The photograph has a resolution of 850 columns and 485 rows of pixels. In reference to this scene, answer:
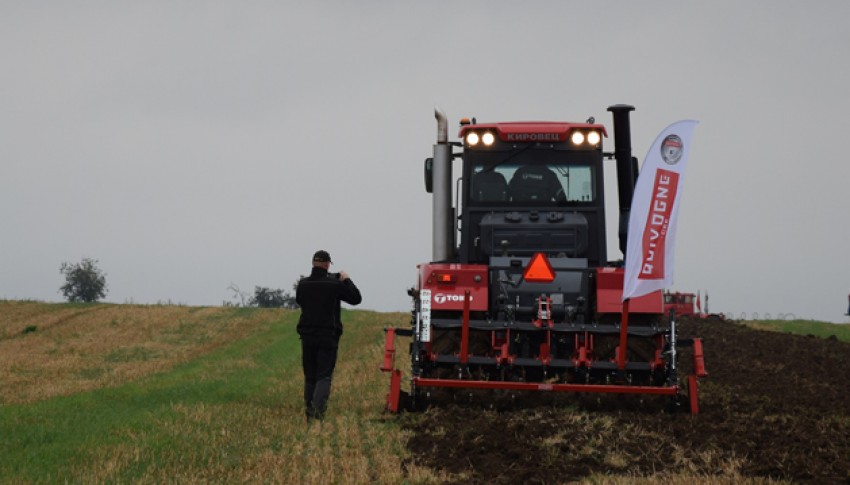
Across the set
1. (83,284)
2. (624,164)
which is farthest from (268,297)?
(624,164)

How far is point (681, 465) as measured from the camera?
9.46 m

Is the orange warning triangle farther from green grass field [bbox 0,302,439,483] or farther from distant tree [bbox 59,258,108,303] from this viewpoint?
→ distant tree [bbox 59,258,108,303]

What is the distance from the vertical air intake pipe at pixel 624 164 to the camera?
1510 cm

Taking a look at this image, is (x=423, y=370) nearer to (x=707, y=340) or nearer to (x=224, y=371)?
(x=224, y=371)

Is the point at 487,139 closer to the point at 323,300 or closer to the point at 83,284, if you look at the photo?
Answer: the point at 323,300

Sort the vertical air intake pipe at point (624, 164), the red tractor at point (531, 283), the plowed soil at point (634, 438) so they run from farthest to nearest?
the vertical air intake pipe at point (624, 164)
the red tractor at point (531, 283)
the plowed soil at point (634, 438)

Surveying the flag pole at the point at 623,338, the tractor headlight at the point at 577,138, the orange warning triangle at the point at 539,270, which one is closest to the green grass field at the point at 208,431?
the orange warning triangle at the point at 539,270

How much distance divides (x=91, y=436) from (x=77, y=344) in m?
22.3

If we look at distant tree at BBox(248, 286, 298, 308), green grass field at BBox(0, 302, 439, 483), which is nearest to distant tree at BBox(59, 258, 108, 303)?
distant tree at BBox(248, 286, 298, 308)

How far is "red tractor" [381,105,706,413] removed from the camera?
1276cm

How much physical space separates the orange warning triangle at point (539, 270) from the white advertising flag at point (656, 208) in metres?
1.49

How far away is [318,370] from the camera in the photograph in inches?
517

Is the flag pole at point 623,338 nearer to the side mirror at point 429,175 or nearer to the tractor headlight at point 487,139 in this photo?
the tractor headlight at point 487,139

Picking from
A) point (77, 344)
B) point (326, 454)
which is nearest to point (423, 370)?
point (326, 454)
